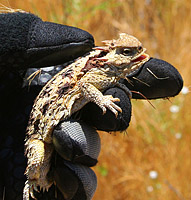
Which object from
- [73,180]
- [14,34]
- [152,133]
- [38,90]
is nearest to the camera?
[14,34]

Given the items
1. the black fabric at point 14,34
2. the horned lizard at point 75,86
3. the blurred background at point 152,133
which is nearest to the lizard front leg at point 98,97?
the horned lizard at point 75,86

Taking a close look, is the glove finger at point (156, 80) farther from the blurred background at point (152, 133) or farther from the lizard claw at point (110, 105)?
the blurred background at point (152, 133)

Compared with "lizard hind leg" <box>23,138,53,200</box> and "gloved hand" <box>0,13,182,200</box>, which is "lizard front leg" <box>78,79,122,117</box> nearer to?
"gloved hand" <box>0,13,182,200</box>

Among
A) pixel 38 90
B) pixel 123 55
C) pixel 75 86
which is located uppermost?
pixel 123 55

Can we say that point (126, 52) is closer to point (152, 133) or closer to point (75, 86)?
point (75, 86)

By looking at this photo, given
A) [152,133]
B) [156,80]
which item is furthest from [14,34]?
[152,133]

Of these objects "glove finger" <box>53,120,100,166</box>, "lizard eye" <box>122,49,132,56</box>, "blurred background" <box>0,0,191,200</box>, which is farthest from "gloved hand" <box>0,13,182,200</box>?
"blurred background" <box>0,0,191,200</box>

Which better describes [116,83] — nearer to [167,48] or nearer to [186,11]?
[167,48]
